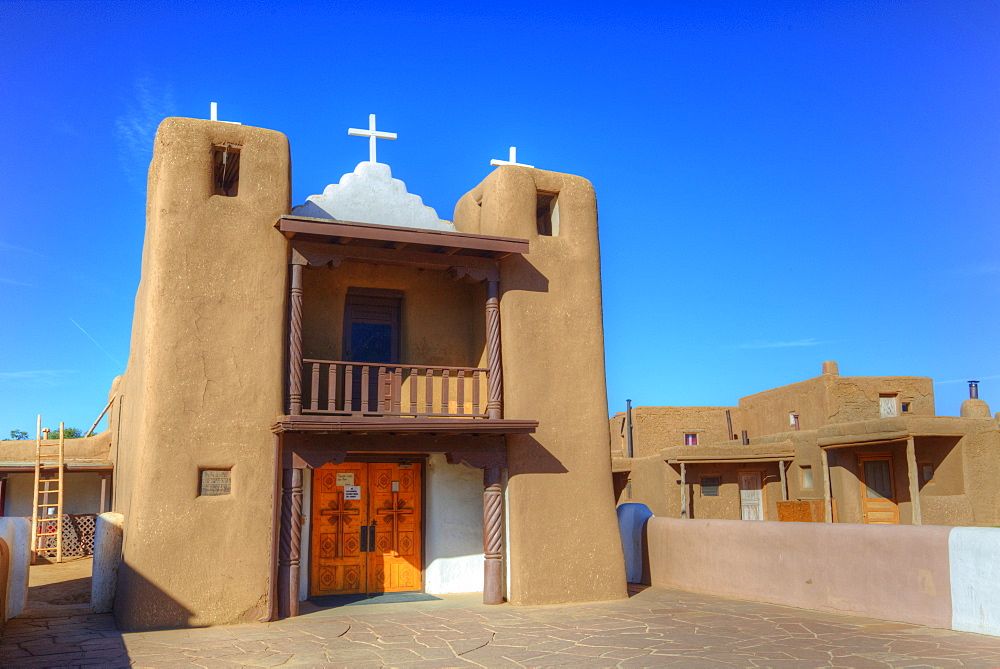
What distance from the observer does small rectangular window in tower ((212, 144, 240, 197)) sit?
40.1ft

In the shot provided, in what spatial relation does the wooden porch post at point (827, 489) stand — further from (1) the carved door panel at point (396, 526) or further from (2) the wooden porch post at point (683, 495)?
(1) the carved door panel at point (396, 526)

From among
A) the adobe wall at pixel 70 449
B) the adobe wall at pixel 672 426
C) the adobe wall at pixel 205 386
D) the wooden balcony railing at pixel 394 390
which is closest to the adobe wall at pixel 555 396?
the wooden balcony railing at pixel 394 390

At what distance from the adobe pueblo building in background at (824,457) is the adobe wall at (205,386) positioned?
1664 centimetres

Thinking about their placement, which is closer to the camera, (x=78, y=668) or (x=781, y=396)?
(x=78, y=668)

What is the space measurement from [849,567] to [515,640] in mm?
4649

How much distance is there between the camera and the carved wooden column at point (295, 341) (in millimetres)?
11477

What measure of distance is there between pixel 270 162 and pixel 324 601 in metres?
6.64

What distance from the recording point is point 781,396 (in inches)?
1273

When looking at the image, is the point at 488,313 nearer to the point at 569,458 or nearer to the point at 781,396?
the point at 569,458

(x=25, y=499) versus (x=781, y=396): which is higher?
(x=781, y=396)

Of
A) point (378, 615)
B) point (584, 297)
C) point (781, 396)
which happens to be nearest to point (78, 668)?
point (378, 615)

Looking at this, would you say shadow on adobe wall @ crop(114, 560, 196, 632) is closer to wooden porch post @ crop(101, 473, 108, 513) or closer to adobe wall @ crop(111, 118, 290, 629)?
adobe wall @ crop(111, 118, 290, 629)

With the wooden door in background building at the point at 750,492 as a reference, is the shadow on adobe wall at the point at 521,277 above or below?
above

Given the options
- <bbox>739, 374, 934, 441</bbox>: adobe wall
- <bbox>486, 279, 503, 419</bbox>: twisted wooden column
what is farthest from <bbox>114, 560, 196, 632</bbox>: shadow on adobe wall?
<bbox>739, 374, 934, 441</bbox>: adobe wall
